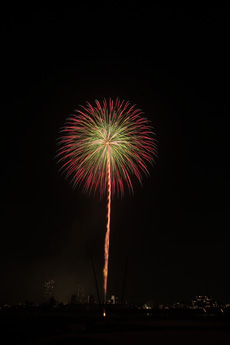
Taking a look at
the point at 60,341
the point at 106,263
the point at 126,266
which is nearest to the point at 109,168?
the point at 106,263


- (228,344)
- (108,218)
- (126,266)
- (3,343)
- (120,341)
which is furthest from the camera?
(126,266)

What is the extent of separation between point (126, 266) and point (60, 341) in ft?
139

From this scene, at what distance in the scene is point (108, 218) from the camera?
156 ft

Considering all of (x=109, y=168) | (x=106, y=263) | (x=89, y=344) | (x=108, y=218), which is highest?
(x=109, y=168)

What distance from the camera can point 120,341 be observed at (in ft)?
92.9

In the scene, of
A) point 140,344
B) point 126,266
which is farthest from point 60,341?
point 126,266

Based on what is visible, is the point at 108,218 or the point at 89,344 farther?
the point at 108,218

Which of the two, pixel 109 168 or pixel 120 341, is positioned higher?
pixel 109 168

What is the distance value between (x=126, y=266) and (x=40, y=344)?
42732 mm

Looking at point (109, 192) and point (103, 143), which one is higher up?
point (103, 143)

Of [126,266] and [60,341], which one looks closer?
[60,341]

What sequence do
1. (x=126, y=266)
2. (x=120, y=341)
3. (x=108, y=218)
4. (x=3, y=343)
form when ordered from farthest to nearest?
(x=126, y=266) < (x=108, y=218) < (x=3, y=343) < (x=120, y=341)

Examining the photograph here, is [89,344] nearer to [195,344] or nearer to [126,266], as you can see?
[195,344]

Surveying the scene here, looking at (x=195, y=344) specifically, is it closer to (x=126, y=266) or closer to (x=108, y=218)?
(x=108, y=218)
